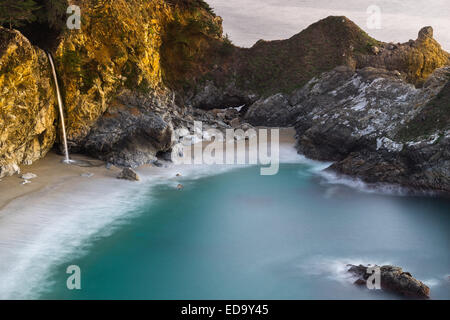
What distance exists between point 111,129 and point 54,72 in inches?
106

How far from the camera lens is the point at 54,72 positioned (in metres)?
13.2

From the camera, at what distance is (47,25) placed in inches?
553

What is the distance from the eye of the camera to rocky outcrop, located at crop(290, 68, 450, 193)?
12.9 meters

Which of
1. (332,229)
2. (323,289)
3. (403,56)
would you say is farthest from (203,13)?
(323,289)

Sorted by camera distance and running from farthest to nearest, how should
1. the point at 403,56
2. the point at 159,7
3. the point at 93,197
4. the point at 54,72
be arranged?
the point at 403,56, the point at 159,7, the point at 54,72, the point at 93,197

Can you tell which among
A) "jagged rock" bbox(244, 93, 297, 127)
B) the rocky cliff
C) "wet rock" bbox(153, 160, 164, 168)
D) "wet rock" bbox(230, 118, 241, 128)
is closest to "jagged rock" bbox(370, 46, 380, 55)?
the rocky cliff

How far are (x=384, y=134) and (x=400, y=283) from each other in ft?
27.6

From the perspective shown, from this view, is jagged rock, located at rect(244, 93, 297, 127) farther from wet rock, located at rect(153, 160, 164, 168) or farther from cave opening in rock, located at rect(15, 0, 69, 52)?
cave opening in rock, located at rect(15, 0, 69, 52)

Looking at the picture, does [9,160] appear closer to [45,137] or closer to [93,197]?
[45,137]

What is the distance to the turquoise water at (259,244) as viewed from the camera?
25.2 ft

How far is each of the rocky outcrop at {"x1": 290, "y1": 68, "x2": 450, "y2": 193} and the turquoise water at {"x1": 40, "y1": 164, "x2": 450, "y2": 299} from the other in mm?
1051

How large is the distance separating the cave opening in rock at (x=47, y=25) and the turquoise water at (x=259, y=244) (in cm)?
598

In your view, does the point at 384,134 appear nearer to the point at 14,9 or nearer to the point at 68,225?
the point at 68,225

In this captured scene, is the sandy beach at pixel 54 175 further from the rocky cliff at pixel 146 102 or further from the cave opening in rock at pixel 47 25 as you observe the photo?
the cave opening in rock at pixel 47 25
